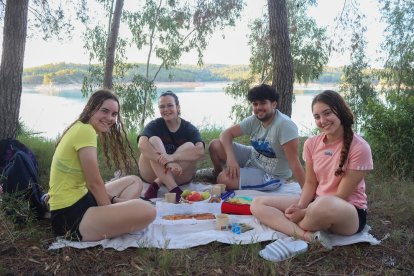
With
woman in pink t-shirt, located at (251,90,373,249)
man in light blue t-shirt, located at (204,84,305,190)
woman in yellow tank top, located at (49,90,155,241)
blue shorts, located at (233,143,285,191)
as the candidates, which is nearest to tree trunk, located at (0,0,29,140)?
woman in yellow tank top, located at (49,90,155,241)

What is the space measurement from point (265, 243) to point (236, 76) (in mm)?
10939

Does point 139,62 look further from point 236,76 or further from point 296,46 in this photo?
point 296,46

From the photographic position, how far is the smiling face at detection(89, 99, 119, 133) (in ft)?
8.51

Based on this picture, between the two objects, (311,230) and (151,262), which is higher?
(311,230)

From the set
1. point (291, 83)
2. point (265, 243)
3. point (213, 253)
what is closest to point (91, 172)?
point (213, 253)

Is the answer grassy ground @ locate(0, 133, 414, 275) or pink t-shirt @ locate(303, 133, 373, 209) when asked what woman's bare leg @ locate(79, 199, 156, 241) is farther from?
pink t-shirt @ locate(303, 133, 373, 209)

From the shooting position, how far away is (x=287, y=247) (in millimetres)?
2250

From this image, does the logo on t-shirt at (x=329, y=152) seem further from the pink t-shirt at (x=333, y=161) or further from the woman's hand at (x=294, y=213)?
the woman's hand at (x=294, y=213)

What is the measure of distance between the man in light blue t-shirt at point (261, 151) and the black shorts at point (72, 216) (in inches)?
64.9

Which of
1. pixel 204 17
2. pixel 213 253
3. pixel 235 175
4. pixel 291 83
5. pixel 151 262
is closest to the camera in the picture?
pixel 151 262

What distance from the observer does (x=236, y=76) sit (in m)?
13.0

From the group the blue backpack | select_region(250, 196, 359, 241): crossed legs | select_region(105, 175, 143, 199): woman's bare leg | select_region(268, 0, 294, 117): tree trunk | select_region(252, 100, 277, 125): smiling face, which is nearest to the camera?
select_region(250, 196, 359, 241): crossed legs

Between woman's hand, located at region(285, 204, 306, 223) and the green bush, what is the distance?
2.14 m

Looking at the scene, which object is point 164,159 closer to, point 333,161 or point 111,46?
point 333,161
